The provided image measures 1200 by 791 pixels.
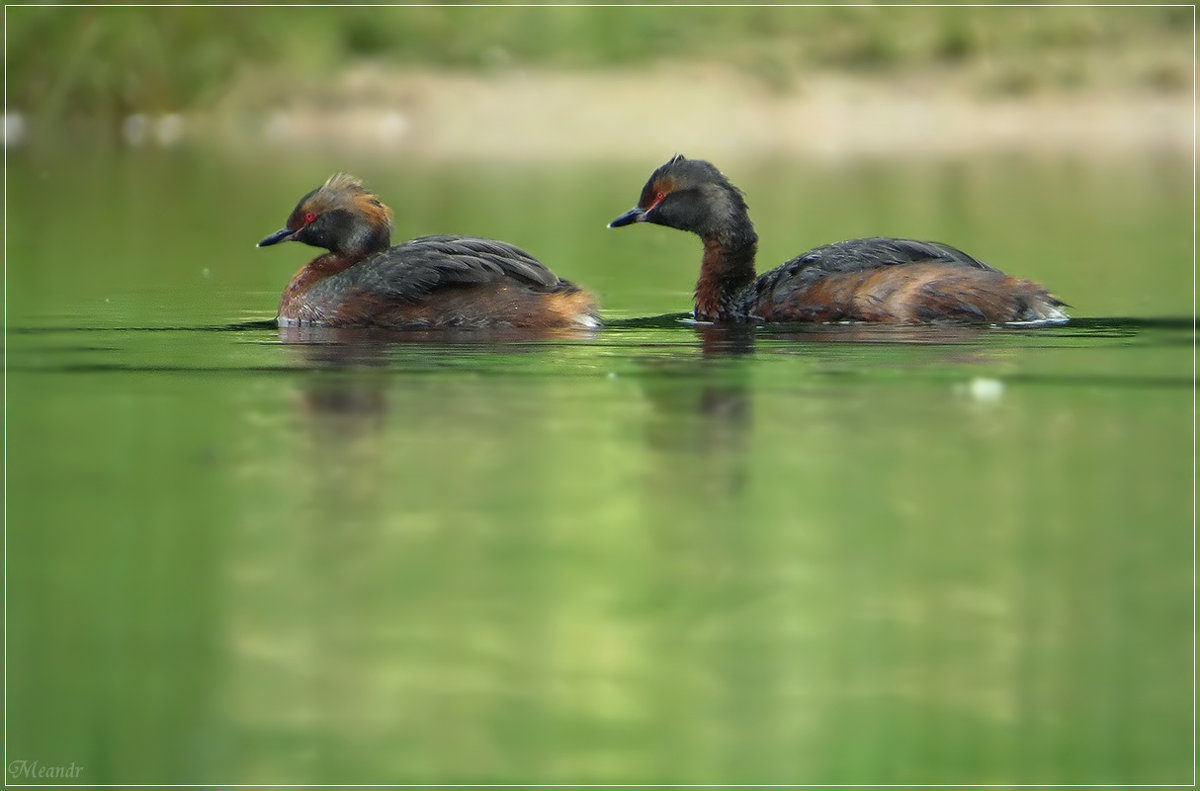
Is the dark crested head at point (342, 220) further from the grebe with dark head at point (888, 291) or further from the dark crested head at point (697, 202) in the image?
the dark crested head at point (697, 202)

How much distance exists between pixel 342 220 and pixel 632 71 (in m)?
18.0

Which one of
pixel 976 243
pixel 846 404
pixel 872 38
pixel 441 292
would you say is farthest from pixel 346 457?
pixel 872 38

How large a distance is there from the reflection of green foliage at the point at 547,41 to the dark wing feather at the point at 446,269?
723 inches

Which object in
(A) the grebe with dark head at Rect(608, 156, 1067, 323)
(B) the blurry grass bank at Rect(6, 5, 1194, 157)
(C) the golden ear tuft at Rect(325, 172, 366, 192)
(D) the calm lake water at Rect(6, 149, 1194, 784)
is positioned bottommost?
(D) the calm lake water at Rect(6, 149, 1194, 784)

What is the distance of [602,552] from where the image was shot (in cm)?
585

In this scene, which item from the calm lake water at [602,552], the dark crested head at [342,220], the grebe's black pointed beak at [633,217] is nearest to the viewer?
the calm lake water at [602,552]

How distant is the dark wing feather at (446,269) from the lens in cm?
1012

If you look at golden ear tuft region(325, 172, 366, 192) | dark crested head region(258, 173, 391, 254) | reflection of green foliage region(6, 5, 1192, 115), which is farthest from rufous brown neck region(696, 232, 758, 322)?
reflection of green foliage region(6, 5, 1192, 115)

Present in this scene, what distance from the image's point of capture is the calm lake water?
4.47 meters

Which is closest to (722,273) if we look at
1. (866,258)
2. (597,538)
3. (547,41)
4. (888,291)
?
(866,258)

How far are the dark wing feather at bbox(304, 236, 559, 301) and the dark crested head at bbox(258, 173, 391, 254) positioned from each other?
51cm

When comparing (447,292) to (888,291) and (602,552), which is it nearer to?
(888,291)

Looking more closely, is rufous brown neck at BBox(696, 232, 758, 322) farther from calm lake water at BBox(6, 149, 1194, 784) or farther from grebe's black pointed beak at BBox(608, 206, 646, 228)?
grebe's black pointed beak at BBox(608, 206, 646, 228)

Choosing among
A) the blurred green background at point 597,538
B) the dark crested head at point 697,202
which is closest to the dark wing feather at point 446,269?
the blurred green background at point 597,538
